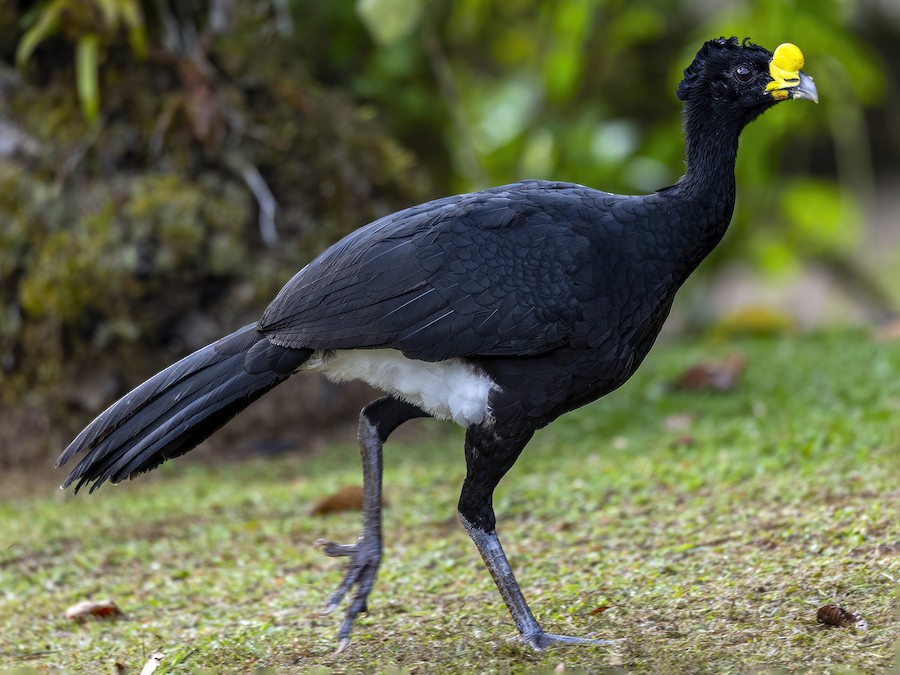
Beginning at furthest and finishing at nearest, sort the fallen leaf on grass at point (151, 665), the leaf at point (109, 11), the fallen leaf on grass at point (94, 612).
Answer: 1. the leaf at point (109, 11)
2. the fallen leaf on grass at point (94, 612)
3. the fallen leaf on grass at point (151, 665)

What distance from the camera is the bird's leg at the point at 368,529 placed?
338 centimetres

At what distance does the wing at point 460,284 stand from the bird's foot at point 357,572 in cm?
62

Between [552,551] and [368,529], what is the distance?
0.96 m

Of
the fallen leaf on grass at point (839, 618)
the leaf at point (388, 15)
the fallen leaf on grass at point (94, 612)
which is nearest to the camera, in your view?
the fallen leaf on grass at point (839, 618)

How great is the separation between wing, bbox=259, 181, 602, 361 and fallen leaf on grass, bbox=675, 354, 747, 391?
2995 mm

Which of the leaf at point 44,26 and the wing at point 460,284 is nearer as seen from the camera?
the wing at point 460,284

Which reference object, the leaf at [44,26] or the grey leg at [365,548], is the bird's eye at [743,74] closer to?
the grey leg at [365,548]

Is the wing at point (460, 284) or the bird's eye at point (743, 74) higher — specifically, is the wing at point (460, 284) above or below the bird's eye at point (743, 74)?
below

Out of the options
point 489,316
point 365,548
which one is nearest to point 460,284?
point 489,316

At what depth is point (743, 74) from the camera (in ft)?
11.5

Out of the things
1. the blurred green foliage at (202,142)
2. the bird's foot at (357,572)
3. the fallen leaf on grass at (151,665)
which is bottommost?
the fallen leaf on grass at (151,665)

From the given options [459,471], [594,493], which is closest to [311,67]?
[459,471]

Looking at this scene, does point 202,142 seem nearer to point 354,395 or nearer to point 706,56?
point 354,395

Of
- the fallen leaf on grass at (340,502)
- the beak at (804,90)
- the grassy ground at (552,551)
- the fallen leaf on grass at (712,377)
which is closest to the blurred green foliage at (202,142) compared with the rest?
the grassy ground at (552,551)
